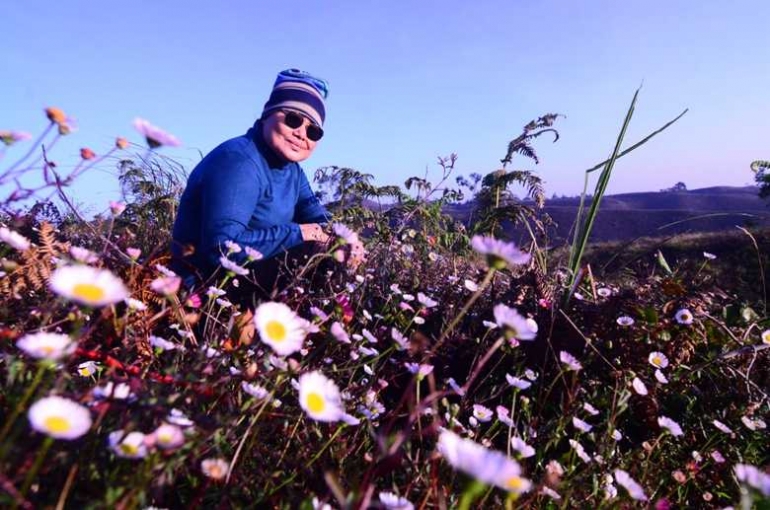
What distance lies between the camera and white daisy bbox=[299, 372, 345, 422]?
0.99m

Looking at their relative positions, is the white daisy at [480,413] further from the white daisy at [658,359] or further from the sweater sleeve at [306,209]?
the sweater sleeve at [306,209]

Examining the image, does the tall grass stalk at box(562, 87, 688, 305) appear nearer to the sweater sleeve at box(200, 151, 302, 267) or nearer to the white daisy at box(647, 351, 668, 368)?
the white daisy at box(647, 351, 668, 368)

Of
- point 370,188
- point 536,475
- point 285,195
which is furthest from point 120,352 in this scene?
point 370,188

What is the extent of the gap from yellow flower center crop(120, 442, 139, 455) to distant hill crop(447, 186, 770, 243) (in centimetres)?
1792

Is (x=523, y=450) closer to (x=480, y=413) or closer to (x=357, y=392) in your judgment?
(x=480, y=413)

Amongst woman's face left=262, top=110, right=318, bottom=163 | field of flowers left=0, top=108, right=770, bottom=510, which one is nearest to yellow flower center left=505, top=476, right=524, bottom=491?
field of flowers left=0, top=108, right=770, bottom=510

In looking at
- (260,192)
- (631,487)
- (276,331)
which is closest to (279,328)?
(276,331)

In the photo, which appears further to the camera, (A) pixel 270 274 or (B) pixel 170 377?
(A) pixel 270 274

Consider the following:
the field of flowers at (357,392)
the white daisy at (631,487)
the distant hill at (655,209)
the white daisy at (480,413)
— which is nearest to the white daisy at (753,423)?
the field of flowers at (357,392)

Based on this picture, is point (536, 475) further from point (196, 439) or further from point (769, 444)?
point (196, 439)

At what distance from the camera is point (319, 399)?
3.48 ft

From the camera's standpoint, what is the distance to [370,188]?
16.0 ft

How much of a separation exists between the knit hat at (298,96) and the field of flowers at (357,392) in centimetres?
89

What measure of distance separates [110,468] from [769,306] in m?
4.15
